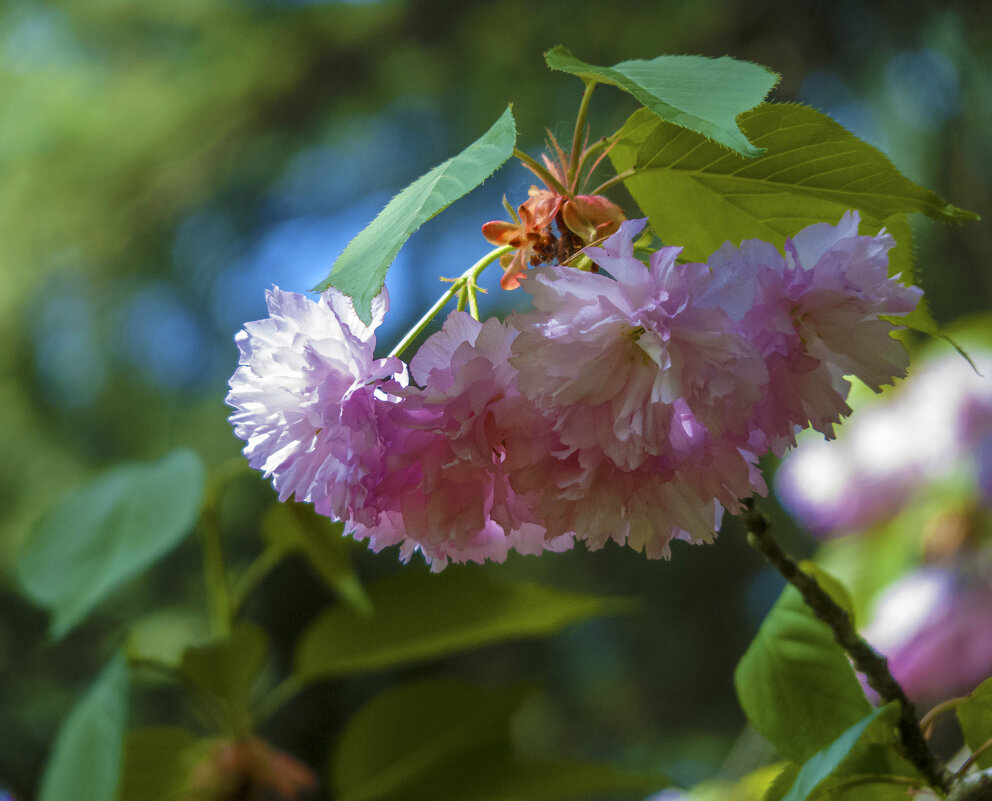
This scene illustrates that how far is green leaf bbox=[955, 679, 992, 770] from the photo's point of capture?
0.90ft

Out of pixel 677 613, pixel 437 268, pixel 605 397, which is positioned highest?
→ pixel 605 397

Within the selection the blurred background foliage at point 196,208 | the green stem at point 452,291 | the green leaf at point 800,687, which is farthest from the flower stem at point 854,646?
the blurred background foliage at point 196,208

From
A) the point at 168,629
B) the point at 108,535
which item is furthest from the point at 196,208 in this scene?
the point at 108,535

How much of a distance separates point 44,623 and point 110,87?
33.9 inches

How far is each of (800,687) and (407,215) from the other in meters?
0.22

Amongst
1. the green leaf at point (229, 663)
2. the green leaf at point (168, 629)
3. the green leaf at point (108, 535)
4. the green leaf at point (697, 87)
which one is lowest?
the green leaf at point (168, 629)

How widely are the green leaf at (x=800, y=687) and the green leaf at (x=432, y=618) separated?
0.25 meters

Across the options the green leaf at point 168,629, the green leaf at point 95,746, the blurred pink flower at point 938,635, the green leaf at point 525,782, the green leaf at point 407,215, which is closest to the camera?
the green leaf at point 407,215

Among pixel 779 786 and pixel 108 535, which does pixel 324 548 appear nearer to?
pixel 108 535

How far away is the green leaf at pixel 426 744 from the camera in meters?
0.59

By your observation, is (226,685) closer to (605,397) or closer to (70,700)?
(605,397)

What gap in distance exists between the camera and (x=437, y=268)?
1.29m

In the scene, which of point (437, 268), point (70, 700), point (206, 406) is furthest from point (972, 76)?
point (70, 700)

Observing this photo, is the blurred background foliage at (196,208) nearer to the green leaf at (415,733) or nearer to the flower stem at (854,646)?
the green leaf at (415,733)
